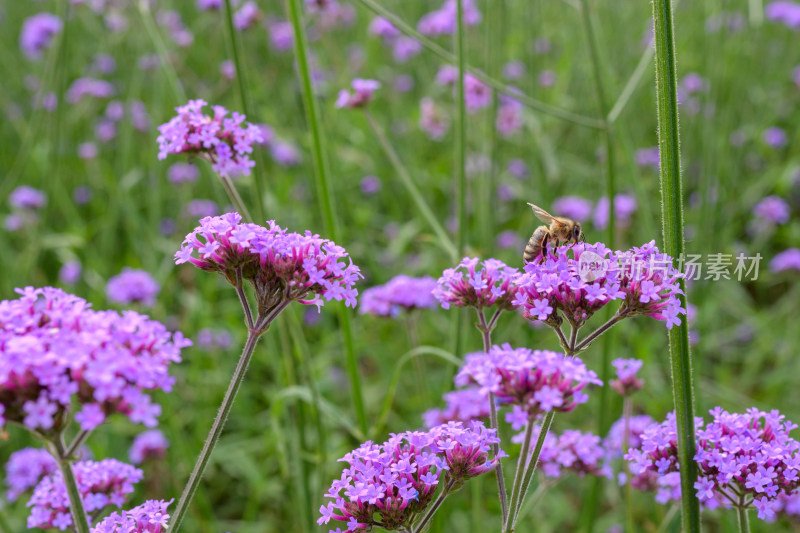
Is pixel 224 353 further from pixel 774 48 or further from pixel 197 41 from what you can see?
pixel 774 48

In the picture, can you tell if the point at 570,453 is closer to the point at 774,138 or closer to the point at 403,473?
the point at 403,473

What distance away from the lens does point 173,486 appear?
10.4 ft

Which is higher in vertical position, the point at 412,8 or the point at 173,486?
the point at 412,8

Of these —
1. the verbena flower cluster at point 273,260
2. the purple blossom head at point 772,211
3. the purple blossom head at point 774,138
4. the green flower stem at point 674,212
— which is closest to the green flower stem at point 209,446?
the verbena flower cluster at point 273,260

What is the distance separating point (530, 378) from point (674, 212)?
0.38 m

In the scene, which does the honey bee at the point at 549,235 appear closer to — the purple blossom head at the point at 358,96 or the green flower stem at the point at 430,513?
the green flower stem at the point at 430,513

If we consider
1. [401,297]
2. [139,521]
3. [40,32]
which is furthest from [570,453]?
[40,32]

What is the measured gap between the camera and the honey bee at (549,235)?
1702 mm

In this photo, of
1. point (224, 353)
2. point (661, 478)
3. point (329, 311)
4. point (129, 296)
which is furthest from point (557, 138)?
point (661, 478)

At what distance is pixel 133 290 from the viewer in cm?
329

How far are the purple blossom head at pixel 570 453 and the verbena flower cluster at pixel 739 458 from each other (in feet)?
1.17

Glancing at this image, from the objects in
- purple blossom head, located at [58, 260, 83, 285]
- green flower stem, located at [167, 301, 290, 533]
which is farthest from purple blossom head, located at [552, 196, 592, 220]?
green flower stem, located at [167, 301, 290, 533]

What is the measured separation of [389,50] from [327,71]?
2.49 feet

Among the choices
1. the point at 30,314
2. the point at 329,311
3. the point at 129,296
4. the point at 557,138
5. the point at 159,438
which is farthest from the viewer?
the point at 557,138
